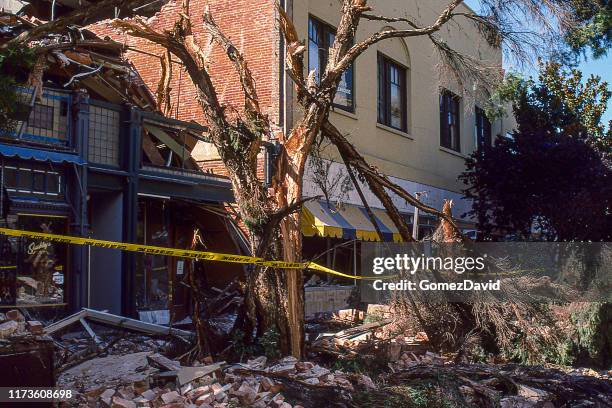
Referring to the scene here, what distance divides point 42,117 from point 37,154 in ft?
2.48

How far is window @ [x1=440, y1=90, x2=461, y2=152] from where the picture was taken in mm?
26328

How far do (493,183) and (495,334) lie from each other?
39.1 ft

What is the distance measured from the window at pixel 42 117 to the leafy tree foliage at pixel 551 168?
37.8ft

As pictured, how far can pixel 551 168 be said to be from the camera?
21.4m

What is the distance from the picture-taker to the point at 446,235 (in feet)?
42.1

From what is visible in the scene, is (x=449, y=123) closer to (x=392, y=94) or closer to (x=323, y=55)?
(x=392, y=94)

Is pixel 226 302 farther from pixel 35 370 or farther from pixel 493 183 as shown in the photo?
pixel 493 183

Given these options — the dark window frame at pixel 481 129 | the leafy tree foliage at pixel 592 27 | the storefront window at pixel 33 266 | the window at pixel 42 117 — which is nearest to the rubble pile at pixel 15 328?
the storefront window at pixel 33 266

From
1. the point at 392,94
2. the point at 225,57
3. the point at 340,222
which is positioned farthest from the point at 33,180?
the point at 392,94

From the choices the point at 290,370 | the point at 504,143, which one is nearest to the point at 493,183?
the point at 504,143

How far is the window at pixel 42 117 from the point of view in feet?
39.9

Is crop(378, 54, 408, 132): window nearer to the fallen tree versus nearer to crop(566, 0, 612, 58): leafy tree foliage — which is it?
crop(566, 0, 612, 58): leafy tree foliage

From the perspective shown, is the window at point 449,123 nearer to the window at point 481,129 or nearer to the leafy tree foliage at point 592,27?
the window at point 481,129

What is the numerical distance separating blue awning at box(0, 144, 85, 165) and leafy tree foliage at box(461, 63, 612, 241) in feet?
37.2
